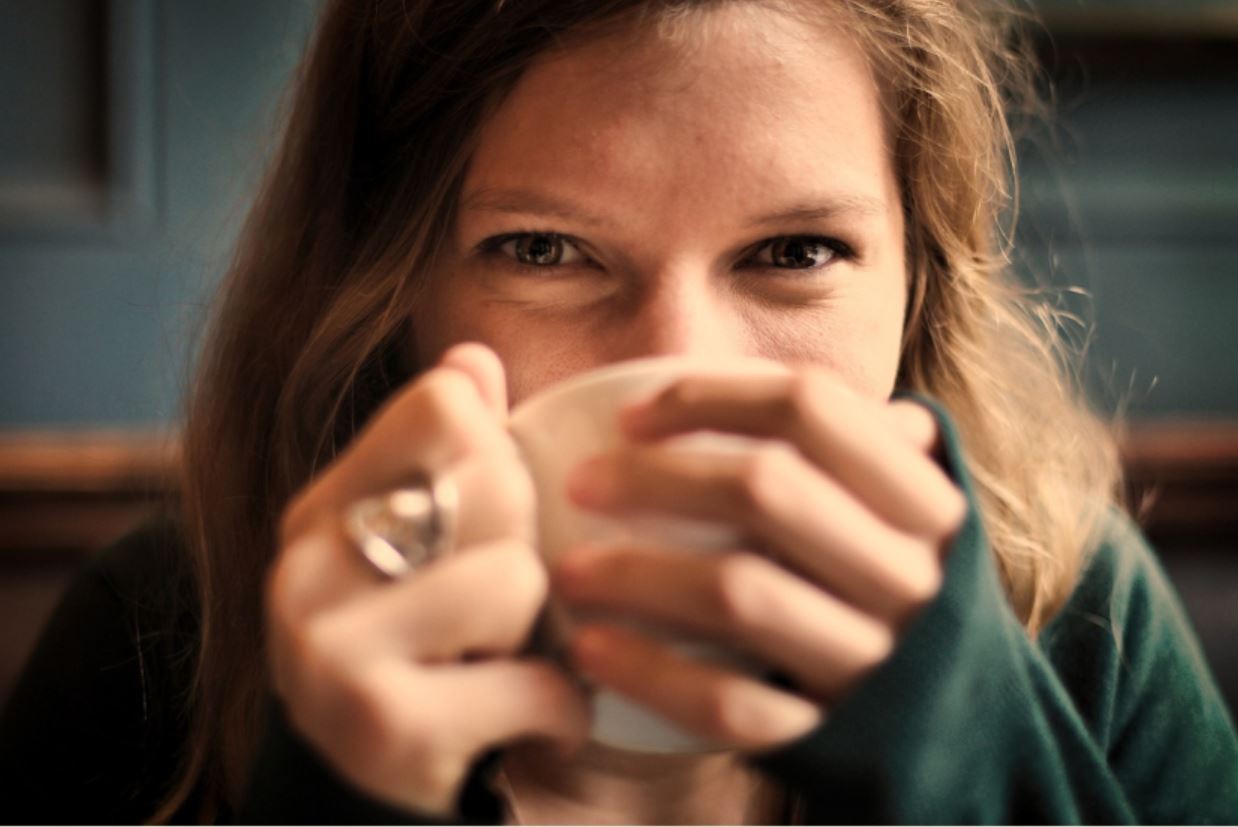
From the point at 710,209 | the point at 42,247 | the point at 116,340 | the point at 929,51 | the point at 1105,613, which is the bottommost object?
the point at 1105,613

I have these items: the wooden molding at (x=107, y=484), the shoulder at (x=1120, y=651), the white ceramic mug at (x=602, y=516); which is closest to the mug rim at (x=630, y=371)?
the white ceramic mug at (x=602, y=516)

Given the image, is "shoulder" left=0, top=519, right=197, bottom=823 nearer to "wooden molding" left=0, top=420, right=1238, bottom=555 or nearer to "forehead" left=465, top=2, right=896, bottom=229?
"wooden molding" left=0, top=420, right=1238, bottom=555

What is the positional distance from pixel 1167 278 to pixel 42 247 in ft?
4.75

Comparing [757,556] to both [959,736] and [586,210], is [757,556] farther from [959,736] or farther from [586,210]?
[586,210]

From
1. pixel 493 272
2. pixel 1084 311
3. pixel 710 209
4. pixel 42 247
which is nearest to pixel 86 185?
pixel 42 247

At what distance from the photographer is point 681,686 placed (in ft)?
1.38

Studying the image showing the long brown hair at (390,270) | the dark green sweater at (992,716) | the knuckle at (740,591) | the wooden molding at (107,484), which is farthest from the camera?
the wooden molding at (107,484)

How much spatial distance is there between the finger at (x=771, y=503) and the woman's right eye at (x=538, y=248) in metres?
0.33

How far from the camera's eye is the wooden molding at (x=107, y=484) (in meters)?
1.23

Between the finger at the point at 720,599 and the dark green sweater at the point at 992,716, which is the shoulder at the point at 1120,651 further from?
the finger at the point at 720,599

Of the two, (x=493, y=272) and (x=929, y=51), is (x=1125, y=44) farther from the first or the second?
(x=493, y=272)

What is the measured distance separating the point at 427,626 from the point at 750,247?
0.38 m

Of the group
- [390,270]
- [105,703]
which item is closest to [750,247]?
[390,270]

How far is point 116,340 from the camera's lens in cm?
136
